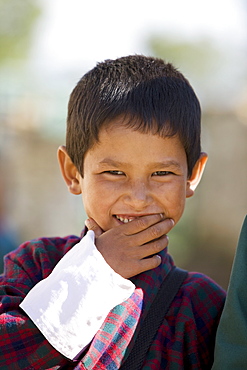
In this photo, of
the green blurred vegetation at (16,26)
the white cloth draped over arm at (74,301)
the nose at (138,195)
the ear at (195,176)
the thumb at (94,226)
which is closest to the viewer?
the white cloth draped over arm at (74,301)

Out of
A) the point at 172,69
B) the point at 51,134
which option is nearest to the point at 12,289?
the point at 172,69

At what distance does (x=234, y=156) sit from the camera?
9.86m

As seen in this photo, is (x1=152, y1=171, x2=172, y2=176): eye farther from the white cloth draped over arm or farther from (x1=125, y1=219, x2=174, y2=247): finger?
the white cloth draped over arm

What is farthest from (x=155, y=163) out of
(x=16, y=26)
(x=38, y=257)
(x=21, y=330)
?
(x=16, y=26)

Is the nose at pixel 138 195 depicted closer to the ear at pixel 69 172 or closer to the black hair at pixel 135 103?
the black hair at pixel 135 103

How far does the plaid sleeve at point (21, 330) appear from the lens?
1728 millimetres

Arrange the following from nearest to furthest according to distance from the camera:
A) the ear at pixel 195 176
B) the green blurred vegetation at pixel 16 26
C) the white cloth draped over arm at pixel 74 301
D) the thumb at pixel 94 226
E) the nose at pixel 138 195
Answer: the white cloth draped over arm at pixel 74 301 < the nose at pixel 138 195 < the thumb at pixel 94 226 < the ear at pixel 195 176 < the green blurred vegetation at pixel 16 26

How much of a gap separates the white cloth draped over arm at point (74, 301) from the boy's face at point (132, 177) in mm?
221

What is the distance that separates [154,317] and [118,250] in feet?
0.81

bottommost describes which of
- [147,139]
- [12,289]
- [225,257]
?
[225,257]

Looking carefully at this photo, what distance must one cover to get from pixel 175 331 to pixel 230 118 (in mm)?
8418

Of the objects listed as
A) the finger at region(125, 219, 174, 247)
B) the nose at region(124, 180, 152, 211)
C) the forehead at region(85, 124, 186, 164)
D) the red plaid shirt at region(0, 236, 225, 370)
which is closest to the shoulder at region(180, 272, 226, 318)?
the red plaid shirt at region(0, 236, 225, 370)

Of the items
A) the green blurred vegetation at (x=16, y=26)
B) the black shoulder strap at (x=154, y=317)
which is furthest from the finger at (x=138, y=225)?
the green blurred vegetation at (x=16, y=26)

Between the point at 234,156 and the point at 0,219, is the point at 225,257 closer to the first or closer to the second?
the point at 234,156
